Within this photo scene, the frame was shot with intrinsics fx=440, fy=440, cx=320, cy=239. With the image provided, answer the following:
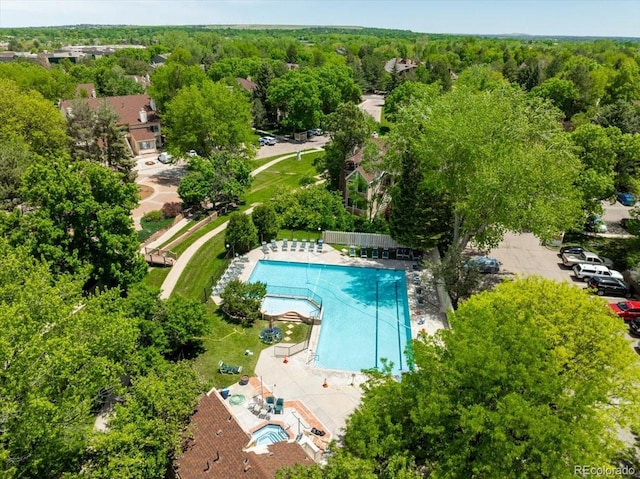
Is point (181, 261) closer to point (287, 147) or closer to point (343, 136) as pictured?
point (343, 136)

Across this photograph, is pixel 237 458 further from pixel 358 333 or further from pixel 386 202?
pixel 386 202

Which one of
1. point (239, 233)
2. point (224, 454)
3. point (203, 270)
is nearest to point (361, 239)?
point (239, 233)

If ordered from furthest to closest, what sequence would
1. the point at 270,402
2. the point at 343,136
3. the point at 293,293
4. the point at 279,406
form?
1. the point at 343,136
2. the point at 293,293
3. the point at 270,402
4. the point at 279,406

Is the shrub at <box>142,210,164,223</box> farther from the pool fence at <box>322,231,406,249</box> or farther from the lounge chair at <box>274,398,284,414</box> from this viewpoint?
the lounge chair at <box>274,398,284,414</box>

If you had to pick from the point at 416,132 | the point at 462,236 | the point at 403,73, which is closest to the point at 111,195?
the point at 416,132

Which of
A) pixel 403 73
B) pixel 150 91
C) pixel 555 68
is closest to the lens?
pixel 150 91

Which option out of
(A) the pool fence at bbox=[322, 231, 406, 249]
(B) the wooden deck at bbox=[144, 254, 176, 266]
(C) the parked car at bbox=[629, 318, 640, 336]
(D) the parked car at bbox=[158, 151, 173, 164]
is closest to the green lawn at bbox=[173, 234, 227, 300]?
(B) the wooden deck at bbox=[144, 254, 176, 266]
